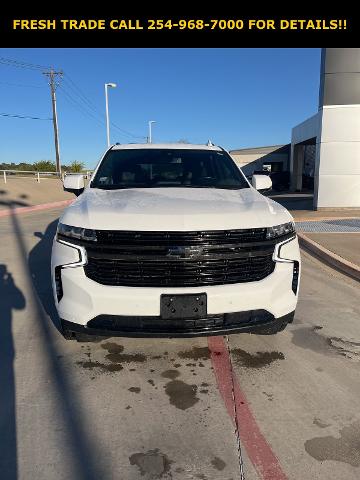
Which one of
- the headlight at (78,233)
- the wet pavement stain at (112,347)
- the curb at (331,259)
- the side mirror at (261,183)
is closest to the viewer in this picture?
the headlight at (78,233)

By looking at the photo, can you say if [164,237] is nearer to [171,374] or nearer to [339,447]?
[171,374]

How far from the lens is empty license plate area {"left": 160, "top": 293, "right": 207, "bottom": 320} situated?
2658mm

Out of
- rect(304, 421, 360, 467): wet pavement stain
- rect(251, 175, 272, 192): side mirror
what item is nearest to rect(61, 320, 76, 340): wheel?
rect(304, 421, 360, 467): wet pavement stain

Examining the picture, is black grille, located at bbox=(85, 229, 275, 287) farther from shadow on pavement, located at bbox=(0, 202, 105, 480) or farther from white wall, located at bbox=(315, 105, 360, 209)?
white wall, located at bbox=(315, 105, 360, 209)

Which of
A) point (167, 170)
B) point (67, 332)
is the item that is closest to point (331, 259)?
point (167, 170)

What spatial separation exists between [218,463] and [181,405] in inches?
22.1

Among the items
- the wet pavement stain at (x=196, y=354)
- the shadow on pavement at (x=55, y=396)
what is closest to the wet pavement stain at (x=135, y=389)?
the shadow on pavement at (x=55, y=396)

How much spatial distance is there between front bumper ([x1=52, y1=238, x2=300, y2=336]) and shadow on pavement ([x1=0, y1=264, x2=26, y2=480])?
0.65 metres

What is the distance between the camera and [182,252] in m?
2.68

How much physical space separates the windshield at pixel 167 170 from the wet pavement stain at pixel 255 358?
1.66 metres

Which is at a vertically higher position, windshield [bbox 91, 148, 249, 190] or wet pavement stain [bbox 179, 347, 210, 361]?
windshield [bbox 91, 148, 249, 190]

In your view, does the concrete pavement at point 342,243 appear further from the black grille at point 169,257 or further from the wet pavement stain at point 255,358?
the black grille at point 169,257

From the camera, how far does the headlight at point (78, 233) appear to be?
8.98ft
